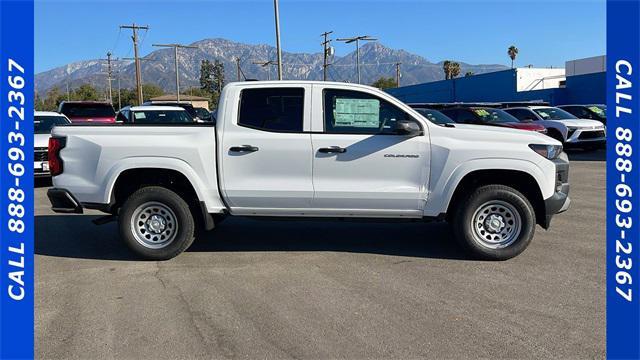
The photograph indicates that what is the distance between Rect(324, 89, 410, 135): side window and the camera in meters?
6.00

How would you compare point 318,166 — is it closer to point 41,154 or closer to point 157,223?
point 157,223

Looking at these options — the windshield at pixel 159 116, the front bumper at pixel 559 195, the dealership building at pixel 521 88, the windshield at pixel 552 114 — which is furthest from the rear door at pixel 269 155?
the dealership building at pixel 521 88

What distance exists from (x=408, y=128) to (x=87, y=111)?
1512 cm

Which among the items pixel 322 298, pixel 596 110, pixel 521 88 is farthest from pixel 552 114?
pixel 521 88

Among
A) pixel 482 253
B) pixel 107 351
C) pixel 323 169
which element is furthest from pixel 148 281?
pixel 482 253

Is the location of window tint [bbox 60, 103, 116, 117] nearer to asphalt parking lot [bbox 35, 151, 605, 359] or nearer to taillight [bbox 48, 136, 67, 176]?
asphalt parking lot [bbox 35, 151, 605, 359]

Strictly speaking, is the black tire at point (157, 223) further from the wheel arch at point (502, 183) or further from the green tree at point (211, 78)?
the green tree at point (211, 78)

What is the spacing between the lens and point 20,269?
3936 millimetres

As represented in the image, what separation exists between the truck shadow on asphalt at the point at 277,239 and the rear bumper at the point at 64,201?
658 mm

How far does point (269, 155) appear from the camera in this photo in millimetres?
5953

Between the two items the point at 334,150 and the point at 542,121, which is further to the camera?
the point at 542,121

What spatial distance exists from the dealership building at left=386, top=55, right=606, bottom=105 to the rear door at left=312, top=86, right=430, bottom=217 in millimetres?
32856

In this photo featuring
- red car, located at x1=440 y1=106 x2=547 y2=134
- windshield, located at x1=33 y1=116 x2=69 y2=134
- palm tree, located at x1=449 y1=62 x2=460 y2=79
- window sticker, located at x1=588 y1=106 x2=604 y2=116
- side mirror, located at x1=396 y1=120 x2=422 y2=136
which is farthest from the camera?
palm tree, located at x1=449 y1=62 x2=460 y2=79

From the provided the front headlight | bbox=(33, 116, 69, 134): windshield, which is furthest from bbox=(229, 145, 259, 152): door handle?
bbox=(33, 116, 69, 134): windshield
